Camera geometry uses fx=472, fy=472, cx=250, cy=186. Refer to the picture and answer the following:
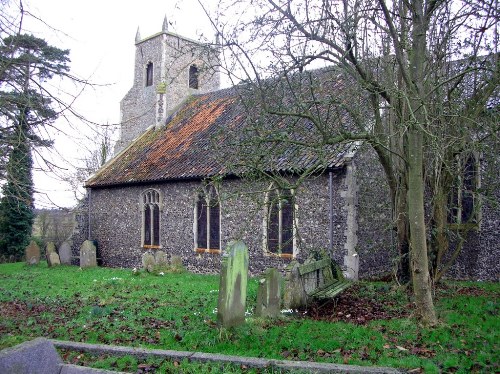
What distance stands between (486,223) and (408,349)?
9.37 m

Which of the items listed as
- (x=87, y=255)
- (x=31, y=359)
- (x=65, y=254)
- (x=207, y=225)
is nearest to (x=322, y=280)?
(x=31, y=359)

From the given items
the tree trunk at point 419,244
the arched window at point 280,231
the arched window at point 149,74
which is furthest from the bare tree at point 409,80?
the arched window at point 149,74

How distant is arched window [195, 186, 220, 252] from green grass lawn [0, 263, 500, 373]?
4.72 m

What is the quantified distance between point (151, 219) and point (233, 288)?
41.3ft

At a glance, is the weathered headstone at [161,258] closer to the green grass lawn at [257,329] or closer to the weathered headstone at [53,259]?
the green grass lawn at [257,329]

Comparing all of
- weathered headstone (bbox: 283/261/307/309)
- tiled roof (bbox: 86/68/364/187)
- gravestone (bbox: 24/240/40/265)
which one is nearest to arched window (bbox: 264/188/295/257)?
tiled roof (bbox: 86/68/364/187)

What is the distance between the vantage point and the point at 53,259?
20891 millimetres

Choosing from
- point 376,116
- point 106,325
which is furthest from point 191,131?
point 106,325

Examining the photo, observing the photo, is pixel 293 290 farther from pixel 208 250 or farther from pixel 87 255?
pixel 87 255

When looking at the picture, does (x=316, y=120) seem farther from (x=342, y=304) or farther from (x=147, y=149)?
(x=147, y=149)

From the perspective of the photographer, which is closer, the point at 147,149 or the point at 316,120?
the point at 316,120

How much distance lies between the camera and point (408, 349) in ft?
21.4

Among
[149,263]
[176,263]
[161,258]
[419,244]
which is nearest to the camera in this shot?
[419,244]

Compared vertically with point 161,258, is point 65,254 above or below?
below
